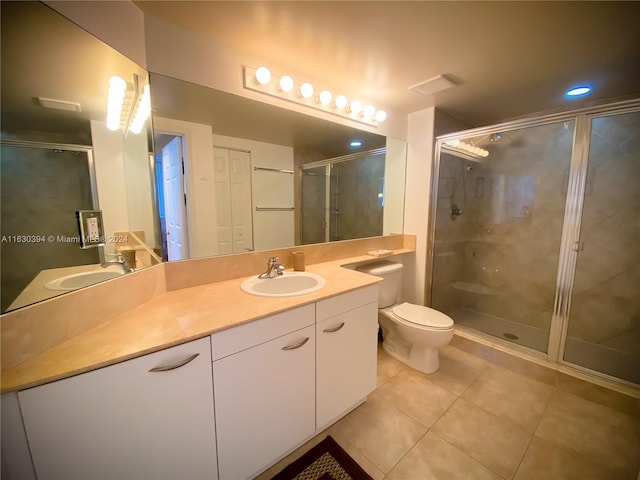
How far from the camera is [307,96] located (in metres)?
1.63

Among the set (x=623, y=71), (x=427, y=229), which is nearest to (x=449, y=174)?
(x=427, y=229)

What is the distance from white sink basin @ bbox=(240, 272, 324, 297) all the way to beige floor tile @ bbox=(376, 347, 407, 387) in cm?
91

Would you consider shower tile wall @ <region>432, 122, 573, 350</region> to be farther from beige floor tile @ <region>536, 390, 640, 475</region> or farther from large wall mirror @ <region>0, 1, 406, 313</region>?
large wall mirror @ <region>0, 1, 406, 313</region>

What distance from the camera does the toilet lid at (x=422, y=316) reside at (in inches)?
69.1

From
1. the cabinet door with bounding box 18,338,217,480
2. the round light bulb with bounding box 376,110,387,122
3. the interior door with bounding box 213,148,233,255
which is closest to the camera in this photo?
the cabinet door with bounding box 18,338,217,480

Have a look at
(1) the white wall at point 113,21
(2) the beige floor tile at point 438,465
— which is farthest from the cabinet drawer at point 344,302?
(1) the white wall at point 113,21

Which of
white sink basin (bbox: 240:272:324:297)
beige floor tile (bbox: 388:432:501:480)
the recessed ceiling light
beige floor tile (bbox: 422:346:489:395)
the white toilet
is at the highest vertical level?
the recessed ceiling light

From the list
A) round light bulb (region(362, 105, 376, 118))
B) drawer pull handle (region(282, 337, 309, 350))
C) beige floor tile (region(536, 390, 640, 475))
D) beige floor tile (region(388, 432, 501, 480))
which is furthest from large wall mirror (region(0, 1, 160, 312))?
beige floor tile (region(536, 390, 640, 475))

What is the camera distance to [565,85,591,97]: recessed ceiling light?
1833 mm

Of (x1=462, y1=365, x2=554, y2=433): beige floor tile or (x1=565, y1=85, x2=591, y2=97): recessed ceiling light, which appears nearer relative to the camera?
(x1=462, y1=365, x2=554, y2=433): beige floor tile

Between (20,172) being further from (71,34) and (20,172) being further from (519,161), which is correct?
(519,161)

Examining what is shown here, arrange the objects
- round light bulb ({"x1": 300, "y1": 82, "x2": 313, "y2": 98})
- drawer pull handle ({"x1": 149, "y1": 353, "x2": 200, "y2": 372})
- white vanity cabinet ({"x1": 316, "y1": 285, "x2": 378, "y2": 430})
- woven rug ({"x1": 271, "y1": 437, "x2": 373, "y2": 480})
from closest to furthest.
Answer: drawer pull handle ({"x1": 149, "y1": 353, "x2": 200, "y2": 372}), woven rug ({"x1": 271, "y1": 437, "x2": 373, "y2": 480}), white vanity cabinet ({"x1": 316, "y1": 285, "x2": 378, "y2": 430}), round light bulb ({"x1": 300, "y1": 82, "x2": 313, "y2": 98})

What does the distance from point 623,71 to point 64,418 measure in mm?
3210

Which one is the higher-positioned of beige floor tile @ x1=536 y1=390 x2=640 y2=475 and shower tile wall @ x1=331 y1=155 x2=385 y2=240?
shower tile wall @ x1=331 y1=155 x2=385 y2=240
